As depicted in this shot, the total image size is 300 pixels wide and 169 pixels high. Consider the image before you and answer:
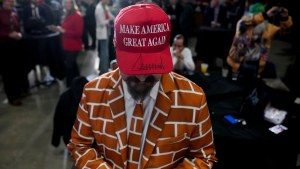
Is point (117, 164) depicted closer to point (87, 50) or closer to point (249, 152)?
point (249, 152)

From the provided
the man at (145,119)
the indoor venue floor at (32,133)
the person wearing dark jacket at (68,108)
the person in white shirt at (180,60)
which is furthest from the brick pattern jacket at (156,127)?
the person in white shirt at (180,60)

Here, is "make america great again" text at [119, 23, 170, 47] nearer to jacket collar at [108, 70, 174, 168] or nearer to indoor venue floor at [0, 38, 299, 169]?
jacket collar at [108, 70, 174, 168]

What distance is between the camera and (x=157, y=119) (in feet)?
4.08

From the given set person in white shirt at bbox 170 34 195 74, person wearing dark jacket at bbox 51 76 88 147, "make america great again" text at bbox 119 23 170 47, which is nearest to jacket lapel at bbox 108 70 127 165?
"make america great again" text at bbox 119 23 170 47

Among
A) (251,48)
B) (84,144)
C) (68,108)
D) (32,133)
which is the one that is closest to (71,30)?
(32,133)

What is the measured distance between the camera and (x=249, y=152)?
2.34 metres

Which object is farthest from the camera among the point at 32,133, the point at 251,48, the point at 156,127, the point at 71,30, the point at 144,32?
the point at 71,30

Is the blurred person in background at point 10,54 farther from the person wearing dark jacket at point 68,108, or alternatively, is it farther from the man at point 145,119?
the man at point 145,119

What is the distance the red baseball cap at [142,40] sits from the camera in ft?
3.64

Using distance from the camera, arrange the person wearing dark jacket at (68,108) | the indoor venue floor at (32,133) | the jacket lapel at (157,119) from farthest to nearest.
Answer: the indoor venue floor at (32,133), the person wearing dark jacket at (68,108), the jacket lapel at (157,119)

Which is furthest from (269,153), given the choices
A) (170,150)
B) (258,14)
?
(258,14)

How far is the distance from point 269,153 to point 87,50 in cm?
589

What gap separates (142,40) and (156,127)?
0.40m
